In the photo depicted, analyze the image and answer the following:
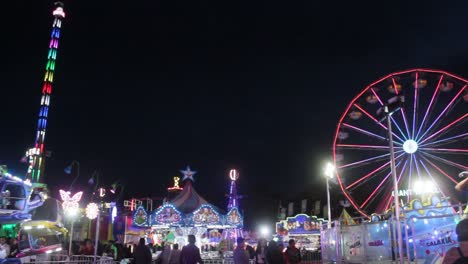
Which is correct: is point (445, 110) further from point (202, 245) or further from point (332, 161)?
point (202, 245)

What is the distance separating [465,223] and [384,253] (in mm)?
11523

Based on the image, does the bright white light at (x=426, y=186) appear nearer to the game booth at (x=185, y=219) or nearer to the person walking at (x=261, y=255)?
the person walking at (x=261, y=255)

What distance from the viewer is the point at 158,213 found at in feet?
98.9

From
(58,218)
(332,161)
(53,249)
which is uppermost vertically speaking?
(332,161)

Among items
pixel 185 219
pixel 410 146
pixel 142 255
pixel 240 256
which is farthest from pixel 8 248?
pixel 410 146

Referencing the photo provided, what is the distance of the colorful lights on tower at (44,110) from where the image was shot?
38.2m

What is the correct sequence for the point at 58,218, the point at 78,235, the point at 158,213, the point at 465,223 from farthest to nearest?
the point at 78,235 < the point at 158,213 < the point at 58,218 < the point at 465,223

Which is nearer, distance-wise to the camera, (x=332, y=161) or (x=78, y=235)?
(x=332, y=161)

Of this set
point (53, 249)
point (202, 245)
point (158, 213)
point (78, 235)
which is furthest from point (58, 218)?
point (78, 235)

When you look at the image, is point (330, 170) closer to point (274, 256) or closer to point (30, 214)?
point (274, 256)

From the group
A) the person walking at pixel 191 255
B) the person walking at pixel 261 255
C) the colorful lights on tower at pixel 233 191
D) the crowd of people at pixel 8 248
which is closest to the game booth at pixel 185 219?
the colorful lights on tower at pixel 233 191

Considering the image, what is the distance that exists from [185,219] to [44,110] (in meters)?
18.3

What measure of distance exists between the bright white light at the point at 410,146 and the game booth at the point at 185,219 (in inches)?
558

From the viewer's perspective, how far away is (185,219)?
98.7ft
